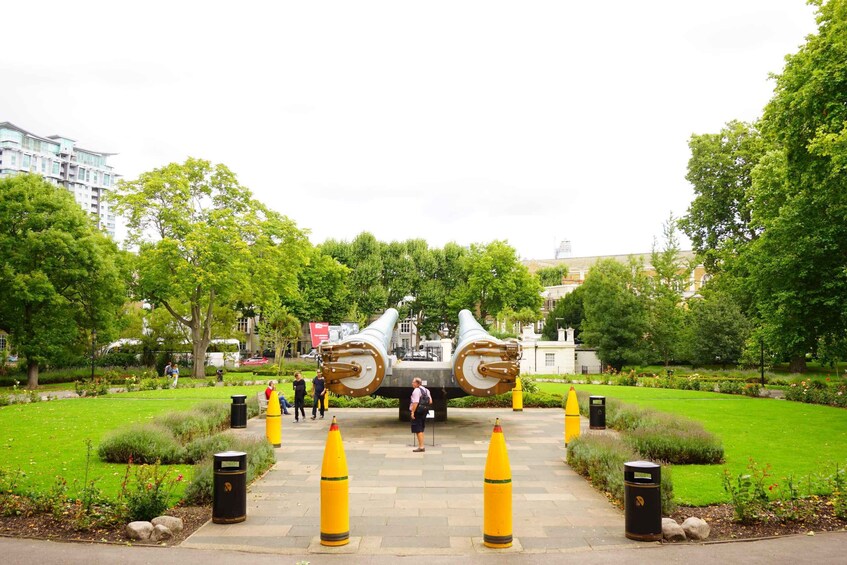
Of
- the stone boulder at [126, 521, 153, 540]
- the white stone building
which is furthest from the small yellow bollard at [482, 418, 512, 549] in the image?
the white stone building

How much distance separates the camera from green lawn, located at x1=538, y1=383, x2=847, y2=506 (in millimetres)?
11273

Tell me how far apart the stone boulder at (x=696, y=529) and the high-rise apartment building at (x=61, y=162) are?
423 ft

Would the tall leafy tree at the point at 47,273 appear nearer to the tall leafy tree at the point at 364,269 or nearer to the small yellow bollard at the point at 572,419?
the tall leafy tree at the point at 364,269

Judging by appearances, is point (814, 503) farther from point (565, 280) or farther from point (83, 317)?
point (565, 280)

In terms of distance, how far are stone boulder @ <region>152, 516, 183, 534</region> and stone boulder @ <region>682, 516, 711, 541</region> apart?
20.6 feet

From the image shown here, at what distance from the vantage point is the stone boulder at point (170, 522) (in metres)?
8.11

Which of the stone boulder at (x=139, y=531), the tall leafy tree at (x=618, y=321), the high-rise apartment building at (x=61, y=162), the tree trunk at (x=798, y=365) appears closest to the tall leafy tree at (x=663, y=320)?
the tall leafy tree at (x=618, y=321)

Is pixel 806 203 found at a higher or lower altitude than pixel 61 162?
lower

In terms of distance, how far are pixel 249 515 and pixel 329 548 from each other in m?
2.01

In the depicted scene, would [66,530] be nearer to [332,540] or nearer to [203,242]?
[332,540]

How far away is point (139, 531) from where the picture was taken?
7.91 meters

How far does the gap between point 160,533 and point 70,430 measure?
36.2 ft

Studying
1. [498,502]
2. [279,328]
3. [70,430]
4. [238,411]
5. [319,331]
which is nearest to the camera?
[498,502]

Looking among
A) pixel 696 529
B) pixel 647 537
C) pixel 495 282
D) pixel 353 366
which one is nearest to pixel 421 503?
pixel 647 537
